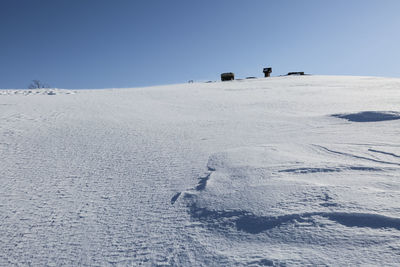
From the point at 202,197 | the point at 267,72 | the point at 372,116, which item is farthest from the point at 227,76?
the point at 202,197

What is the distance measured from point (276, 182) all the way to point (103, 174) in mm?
941

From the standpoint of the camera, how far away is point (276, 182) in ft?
3.85

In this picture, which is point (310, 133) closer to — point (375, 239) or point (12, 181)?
point (375, 239)

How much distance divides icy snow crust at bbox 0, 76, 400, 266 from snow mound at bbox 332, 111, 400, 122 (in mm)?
186

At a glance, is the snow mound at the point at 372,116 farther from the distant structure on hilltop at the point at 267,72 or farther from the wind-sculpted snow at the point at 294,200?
the distant structure on hilltop at the point at 267,72

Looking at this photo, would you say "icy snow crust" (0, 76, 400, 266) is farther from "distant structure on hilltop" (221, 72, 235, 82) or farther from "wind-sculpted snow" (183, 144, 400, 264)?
"distant structure on hilltop" (221, 72, 235, 82)

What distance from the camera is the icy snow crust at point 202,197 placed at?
0.82 meters

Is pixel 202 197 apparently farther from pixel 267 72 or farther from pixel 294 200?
pixel 267 72

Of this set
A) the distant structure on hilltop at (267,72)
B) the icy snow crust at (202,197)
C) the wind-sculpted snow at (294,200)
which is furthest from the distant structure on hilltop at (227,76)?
the wind-sculpted snow at (294,200)

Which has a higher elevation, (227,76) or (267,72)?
(267,72)

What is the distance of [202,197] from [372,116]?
2.11m

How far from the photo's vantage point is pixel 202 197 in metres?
1.12

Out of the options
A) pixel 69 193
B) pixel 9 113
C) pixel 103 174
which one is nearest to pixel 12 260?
pixel 69 193

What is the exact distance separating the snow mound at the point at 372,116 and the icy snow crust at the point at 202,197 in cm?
19
